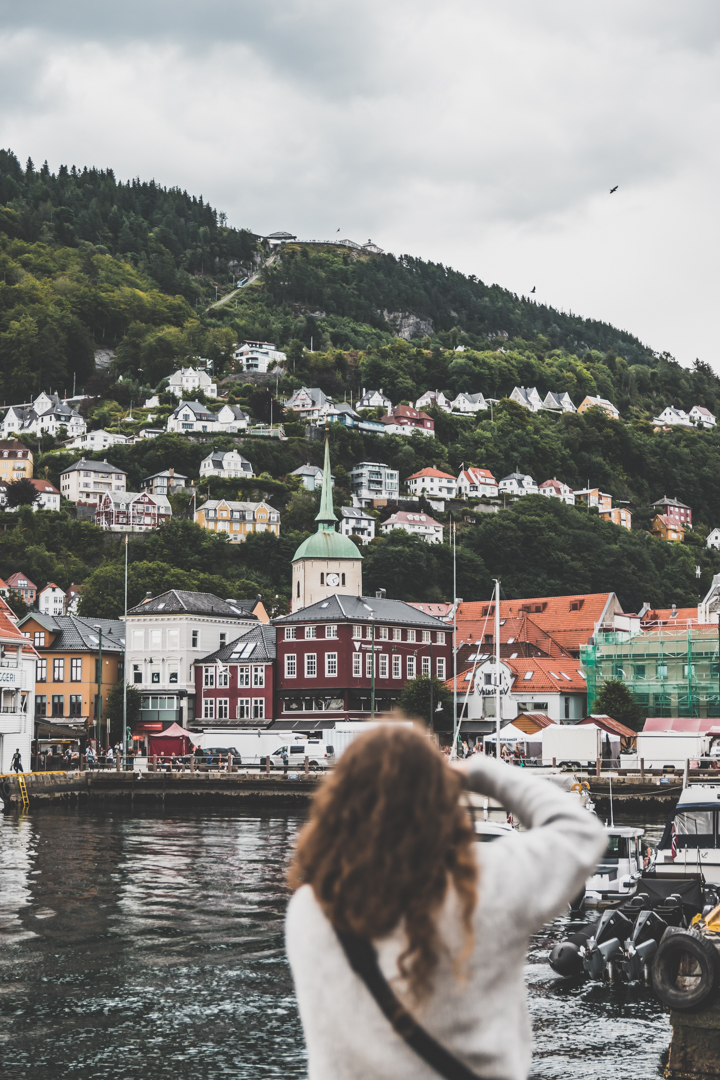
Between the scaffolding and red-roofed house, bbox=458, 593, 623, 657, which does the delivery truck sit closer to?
the scaffolding

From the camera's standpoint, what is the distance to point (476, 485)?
6949 inches

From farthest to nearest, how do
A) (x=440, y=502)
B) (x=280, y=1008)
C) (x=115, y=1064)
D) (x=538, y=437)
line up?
(x=538, y=437) < (x=440, y=502) < (x=280, y=1008) < (x=115, y=1064)

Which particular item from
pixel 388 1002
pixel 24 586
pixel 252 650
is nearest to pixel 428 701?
pixel 252 650

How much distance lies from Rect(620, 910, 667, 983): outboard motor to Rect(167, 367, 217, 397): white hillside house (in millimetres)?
174309

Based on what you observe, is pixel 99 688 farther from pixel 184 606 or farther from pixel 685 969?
pixel 685 969

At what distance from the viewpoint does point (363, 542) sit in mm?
148000

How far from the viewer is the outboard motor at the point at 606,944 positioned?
18.2 m

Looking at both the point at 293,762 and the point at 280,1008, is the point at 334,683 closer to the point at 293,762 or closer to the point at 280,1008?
the point at 293,762

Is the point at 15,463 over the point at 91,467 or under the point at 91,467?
over

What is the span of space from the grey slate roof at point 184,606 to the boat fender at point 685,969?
6823 cm

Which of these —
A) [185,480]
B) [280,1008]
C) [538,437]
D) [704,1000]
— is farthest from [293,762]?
[538,437]

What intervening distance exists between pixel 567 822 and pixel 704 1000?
9.77m

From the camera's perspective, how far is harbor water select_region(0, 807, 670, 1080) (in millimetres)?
13891

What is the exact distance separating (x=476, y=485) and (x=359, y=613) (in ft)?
344
